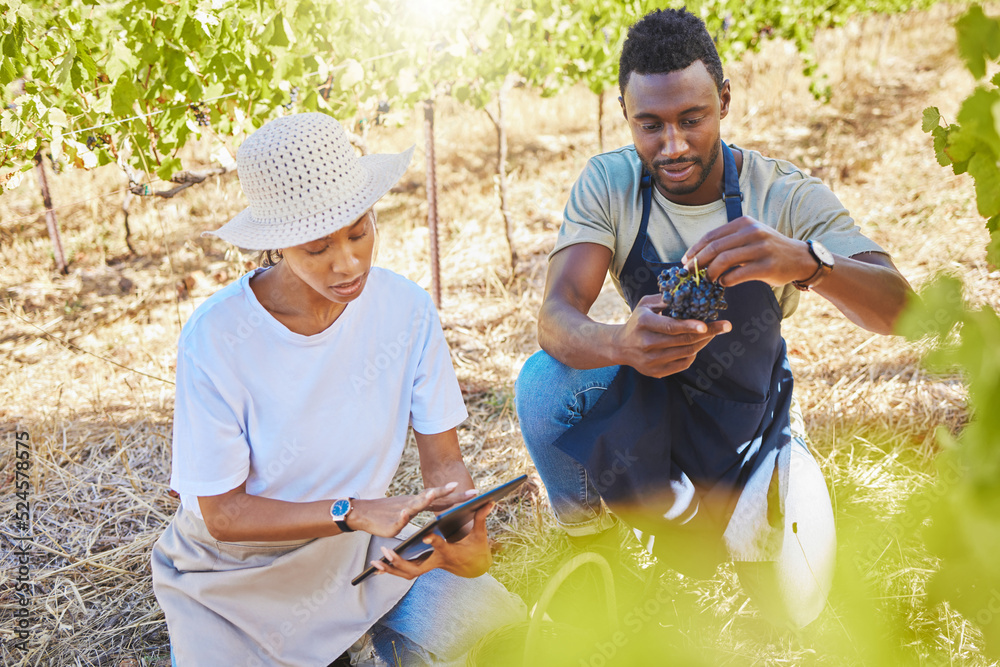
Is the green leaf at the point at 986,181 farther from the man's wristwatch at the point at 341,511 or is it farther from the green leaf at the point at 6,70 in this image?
the green leaf at the point at 6,70

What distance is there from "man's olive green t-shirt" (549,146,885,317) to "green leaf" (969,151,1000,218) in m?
1.07

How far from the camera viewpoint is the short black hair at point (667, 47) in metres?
1.91

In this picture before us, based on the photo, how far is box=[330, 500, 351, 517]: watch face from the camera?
162cm

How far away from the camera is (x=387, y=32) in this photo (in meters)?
3.96

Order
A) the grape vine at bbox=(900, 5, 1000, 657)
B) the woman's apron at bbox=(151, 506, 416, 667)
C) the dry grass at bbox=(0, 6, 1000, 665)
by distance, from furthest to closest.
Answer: the dry grass at bbox=(0, 6, 1000, 665) → the woman's apron at bbox=(151, 506, 416, 667) → the grape vine at bbox=(900, 5, 1000, 657)

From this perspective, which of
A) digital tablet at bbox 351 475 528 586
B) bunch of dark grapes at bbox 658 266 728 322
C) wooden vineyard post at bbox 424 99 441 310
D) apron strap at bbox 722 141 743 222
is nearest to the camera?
digital tablet at bbox 351 475 528 586

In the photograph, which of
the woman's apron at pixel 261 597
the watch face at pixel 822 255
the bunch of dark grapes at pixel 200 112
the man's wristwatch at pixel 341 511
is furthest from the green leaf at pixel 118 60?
the watch face at pixel 822 255

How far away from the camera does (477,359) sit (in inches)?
149

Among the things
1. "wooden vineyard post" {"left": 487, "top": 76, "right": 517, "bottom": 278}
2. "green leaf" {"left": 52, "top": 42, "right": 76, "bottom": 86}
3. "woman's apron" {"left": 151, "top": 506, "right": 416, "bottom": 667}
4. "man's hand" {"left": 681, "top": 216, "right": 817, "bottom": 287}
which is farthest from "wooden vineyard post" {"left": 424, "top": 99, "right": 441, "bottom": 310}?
"man's hand" {"left": 681, "top": 216, "right": 817, "bottom": 287}

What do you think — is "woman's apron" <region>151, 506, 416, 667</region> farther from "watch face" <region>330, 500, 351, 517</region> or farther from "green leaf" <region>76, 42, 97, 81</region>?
"green leaf" <region>76, 42, 97, 81</region>

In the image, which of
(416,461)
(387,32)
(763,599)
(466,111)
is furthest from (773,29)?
(763,599)

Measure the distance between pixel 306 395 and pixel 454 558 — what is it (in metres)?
0.53

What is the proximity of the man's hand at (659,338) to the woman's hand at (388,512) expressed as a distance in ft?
1.82

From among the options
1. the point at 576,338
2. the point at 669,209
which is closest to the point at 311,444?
the point at 576,338
